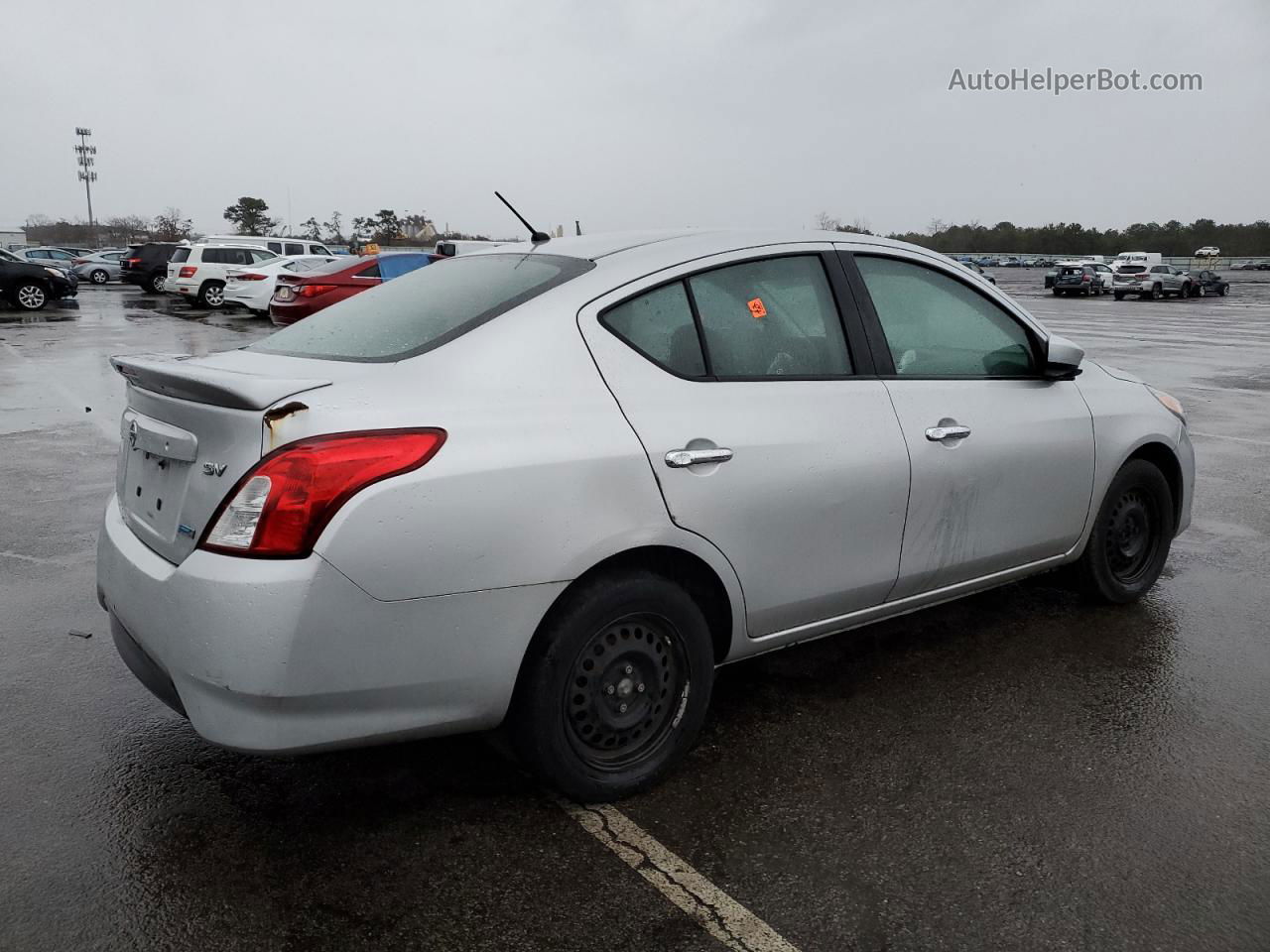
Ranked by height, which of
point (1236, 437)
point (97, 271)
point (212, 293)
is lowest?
point (97, 271)

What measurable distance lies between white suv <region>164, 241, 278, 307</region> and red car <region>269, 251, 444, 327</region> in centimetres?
1177

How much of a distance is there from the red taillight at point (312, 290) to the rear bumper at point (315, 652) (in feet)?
44.0

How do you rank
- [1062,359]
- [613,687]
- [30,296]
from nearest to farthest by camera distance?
[613,687] → [1062,359] → [30,296]

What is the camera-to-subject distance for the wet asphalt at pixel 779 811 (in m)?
2.48

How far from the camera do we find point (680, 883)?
2625mm

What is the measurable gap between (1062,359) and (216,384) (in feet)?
10.1

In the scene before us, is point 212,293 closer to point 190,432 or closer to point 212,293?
point 212,293

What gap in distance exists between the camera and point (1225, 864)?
107 inches

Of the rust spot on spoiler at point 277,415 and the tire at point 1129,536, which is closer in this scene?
the rust spot on spoiler at point 277,415

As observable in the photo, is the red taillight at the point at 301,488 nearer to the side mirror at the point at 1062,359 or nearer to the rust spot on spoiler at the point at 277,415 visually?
the rust spot on spoiler at the point at 277,415

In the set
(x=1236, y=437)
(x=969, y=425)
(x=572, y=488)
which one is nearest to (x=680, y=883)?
(x=572, y=488)

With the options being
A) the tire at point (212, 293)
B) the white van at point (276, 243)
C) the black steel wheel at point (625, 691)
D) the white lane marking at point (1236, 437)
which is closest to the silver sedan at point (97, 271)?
the white van at point (276, 243)

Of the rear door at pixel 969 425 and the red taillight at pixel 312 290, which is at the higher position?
the rear door at pixel 969 425

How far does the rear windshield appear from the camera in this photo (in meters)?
2.99
